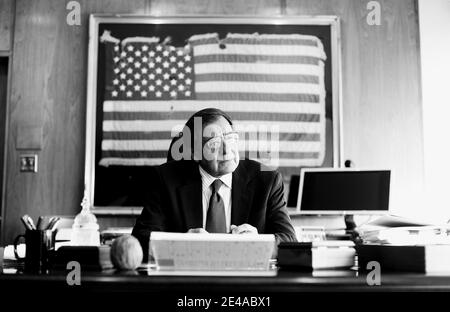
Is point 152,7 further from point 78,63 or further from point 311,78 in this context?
point 311,78

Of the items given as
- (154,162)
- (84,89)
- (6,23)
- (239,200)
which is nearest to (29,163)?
(84,89)

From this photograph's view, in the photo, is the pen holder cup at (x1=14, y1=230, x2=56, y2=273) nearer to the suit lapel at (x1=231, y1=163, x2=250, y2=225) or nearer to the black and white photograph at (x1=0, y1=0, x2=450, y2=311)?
the suit lapel at (x1=231, y1=163, x2=250, y2=225)

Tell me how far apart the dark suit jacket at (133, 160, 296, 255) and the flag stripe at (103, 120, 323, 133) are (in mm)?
1344

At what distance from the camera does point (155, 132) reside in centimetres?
360

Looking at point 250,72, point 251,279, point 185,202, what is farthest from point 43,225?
point 250,72

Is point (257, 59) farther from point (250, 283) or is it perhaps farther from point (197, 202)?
point (250, 283)

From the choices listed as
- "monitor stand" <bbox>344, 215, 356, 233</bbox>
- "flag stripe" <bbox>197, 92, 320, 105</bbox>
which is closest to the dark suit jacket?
"monitor stand" <bbox>344, 215, 356, 233</bbox>

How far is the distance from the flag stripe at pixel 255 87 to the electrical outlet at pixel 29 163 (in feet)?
4.07

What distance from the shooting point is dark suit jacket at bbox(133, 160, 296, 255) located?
2150mm

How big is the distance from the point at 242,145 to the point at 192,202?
1.49 meters

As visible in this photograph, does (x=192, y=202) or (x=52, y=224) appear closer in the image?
(x=52, y=224)

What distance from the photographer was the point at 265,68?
370 centimetres

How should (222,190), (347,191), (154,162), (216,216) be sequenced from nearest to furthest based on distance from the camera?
(216,216) → (222,190) → (347,191) → (154,162)

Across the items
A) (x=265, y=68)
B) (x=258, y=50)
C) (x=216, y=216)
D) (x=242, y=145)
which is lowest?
(x=216, y=216)
